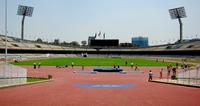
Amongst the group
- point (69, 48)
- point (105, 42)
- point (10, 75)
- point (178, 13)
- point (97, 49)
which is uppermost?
point (178, 13)

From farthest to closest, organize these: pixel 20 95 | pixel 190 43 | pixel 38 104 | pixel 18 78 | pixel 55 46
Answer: pixel 55 46, pixel 190 43, pixel 18 78, pixel 20 95, pixel 38 104

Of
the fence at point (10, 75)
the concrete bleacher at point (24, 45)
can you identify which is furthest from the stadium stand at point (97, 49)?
the fence at point (10, 75)

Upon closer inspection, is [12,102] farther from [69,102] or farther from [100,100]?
[100,100]

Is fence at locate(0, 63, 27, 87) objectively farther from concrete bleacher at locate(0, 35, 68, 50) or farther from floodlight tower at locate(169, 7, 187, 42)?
floodlight tower at locate(169, 7, 187, 42)

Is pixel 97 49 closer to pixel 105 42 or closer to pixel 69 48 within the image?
pixel 69 48

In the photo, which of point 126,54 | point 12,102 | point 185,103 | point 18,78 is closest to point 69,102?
point 12,102

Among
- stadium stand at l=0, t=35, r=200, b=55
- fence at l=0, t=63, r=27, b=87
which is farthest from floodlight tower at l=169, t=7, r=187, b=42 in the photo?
fence at l=0, t=63, r=27, b=87

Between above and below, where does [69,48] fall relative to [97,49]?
above

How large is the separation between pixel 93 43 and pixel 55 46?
2362 centimetres

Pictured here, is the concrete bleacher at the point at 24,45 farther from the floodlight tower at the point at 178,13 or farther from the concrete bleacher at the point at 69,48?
the floodlight tower at the point at 178,13

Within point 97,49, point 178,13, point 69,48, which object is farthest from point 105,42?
point 178,13

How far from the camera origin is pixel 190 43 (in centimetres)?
11912

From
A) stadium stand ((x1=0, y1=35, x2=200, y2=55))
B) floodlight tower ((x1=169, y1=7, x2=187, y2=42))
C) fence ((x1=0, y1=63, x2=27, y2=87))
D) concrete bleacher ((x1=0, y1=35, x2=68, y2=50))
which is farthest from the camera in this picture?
concrete bleacher ((x1=0, y1=35, x2=68, y2=50))

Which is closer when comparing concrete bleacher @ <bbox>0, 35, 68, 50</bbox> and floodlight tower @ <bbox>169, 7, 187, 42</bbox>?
floodlight tower @ <bbox>169, 7, 187, 42</bbox>
